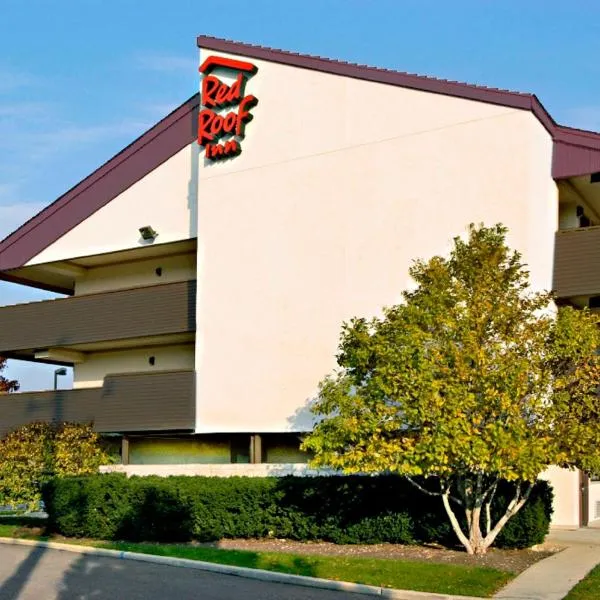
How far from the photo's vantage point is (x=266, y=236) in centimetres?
2577

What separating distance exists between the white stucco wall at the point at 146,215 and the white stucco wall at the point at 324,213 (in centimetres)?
143

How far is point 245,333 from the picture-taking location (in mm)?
25781

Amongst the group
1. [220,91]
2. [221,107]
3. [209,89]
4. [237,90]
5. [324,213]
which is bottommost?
[324,213]

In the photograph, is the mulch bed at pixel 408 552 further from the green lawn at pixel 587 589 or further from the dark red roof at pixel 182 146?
the dark red roof at pixel 182 146

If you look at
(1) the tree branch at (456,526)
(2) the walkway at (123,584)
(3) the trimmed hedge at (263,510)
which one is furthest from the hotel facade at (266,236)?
(2) the walkway at (123,584)

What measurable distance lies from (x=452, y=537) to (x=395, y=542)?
1.27 metres

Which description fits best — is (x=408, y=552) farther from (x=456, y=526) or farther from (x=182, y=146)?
(x=182, y=146)

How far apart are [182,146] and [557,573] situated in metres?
18.7

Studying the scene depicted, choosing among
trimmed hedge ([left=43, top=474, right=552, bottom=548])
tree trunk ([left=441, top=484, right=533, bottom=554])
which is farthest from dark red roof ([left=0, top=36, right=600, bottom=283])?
tree trunk ([left=441, top=484, right=533, bottom=554])

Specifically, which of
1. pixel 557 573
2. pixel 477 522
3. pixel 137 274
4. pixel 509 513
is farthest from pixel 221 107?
pixel 557 573

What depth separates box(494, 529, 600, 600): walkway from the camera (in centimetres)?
1320

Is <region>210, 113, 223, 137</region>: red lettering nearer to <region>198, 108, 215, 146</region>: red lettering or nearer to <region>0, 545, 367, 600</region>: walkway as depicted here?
<region>198, 108, 215, 146</region>: red lettering

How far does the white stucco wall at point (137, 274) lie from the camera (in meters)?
30.8

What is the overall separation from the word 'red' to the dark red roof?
0.48 metres
